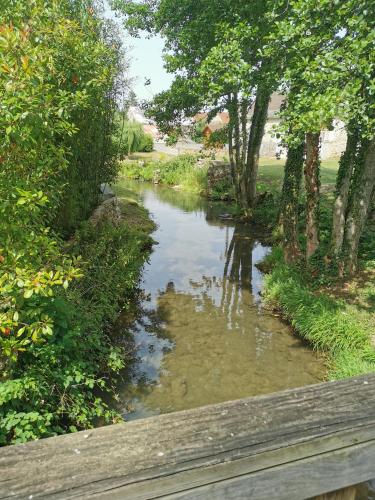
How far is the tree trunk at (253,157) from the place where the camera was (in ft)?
57.5

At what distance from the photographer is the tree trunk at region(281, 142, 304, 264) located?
1042 cm

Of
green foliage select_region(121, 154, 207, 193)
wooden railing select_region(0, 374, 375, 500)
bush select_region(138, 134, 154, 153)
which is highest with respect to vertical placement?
bush select_region(138, 134, 154, 153)

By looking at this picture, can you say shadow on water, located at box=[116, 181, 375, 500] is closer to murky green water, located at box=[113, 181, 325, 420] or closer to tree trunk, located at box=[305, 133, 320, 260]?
murky green water, located at box=[113, 181, 325, 420]

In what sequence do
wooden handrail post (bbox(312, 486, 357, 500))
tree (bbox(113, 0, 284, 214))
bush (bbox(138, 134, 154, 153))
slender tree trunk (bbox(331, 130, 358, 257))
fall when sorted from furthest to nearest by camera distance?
bush (bbox(138, 134, 154, 153)) → slender tree trunk (bbox(331, 130, 358, 257)) → tree (bbox(113, 0, 284, 214)) → wooden handrail post (bbox(312, 486, 357, 500))

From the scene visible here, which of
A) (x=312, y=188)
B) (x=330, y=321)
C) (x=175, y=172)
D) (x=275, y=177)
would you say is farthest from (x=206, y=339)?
(x=175, y=172)

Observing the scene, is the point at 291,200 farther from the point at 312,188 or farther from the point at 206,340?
the point at 206,340

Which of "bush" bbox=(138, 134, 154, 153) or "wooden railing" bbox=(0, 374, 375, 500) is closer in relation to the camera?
"wooden railing" bbox=(0, 374, 375, 500)

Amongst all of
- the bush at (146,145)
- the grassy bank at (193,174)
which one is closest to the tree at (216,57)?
the grassy bank at (193,174)

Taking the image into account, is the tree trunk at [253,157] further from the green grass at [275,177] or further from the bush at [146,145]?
the bush at [146,145]

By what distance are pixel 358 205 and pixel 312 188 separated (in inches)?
45.5

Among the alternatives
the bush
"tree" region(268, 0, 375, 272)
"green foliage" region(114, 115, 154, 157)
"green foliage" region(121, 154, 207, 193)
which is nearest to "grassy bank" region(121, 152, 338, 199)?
"green foliage" region(121, 154, 207, 193)

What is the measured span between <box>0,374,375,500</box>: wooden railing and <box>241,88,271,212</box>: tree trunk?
16753 millimetres

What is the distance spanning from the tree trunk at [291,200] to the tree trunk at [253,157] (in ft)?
22.8

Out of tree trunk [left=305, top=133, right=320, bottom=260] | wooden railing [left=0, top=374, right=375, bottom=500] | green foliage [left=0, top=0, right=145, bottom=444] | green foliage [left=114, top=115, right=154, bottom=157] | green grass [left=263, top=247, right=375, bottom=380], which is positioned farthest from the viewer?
green foliage [left=114, top=115, right=154, bottom=157]
